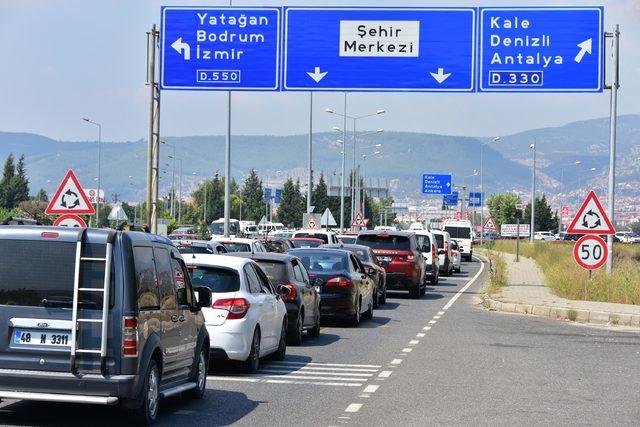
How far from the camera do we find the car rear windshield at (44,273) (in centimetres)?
991

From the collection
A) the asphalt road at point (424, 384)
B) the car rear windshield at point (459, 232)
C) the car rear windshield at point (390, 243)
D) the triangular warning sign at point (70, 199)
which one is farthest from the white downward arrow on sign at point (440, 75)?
the car rear windshield at point (459, 232)

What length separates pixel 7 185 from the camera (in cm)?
12988

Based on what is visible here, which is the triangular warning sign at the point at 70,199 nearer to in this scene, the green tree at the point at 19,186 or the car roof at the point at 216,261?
the car roof at the point at 216,261

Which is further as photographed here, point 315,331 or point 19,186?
point 19,186

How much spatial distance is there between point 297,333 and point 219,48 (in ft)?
46.5

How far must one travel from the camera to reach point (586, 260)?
96.6 feet

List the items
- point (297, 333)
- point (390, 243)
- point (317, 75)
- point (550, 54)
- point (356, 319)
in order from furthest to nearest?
1. point (390, 243)
2. point (317, 75)
3. point (550, 54)
4. point (356, 319)
5. point (297, 333)

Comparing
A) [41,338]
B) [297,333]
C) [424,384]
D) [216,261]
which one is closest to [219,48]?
[297,333]

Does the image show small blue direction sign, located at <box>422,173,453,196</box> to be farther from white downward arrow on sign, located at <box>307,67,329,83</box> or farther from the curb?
the curb

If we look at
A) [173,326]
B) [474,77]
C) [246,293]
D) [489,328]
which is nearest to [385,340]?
[489,328]

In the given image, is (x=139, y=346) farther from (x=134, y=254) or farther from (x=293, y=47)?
(x=293, y=47)

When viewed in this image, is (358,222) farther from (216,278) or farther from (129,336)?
A: (129,336)

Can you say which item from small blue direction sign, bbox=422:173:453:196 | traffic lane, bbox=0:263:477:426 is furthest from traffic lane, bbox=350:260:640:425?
small blue direction sign, bbox=422:173:453:196

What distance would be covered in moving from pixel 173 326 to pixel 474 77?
21157 mm
